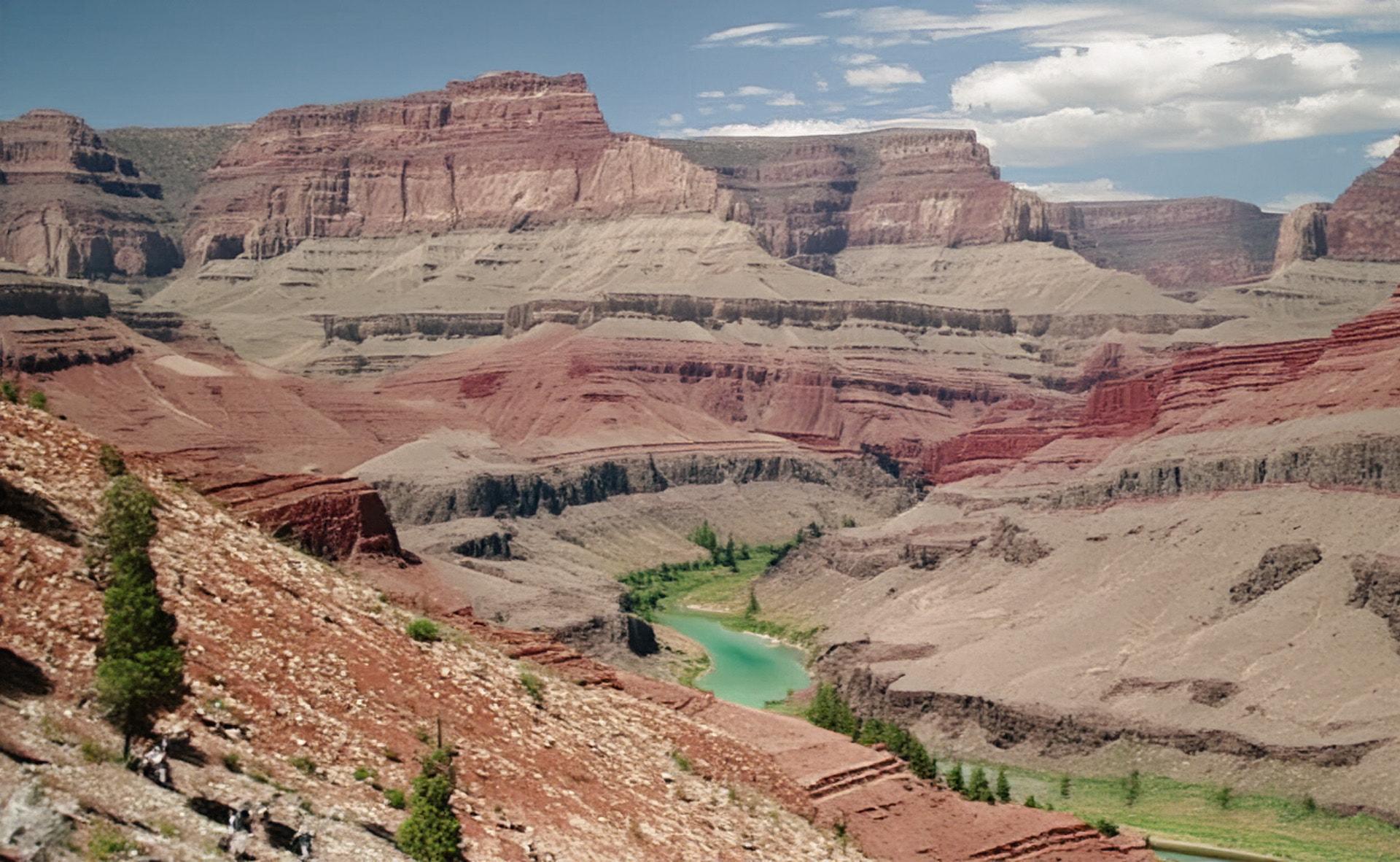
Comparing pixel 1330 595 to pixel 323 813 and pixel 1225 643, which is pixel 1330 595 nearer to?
pixel 1225 643

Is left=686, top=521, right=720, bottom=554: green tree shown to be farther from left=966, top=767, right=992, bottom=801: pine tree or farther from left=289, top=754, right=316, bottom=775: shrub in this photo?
left=289, top=754, right=316, bottom=775: shrub

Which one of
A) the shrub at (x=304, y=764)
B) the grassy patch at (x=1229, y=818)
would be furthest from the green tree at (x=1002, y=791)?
the shrub at (x=304, y=764)

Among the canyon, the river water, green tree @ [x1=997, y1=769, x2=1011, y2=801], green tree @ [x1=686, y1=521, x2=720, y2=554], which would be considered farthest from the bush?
green tree @ [x1=686, y1=521, x2=720, y2=554]

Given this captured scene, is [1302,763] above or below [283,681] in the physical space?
below

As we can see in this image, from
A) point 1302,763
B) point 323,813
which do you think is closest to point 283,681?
point 323,813

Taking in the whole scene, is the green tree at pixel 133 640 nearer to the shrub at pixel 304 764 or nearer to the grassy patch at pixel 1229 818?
the shrub at pixel 304 764

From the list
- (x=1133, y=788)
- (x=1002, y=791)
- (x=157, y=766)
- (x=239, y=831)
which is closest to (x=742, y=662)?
(x=1133, y=788)

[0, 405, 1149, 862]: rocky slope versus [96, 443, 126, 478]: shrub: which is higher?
[96, 443, 126, 478]: shrub
